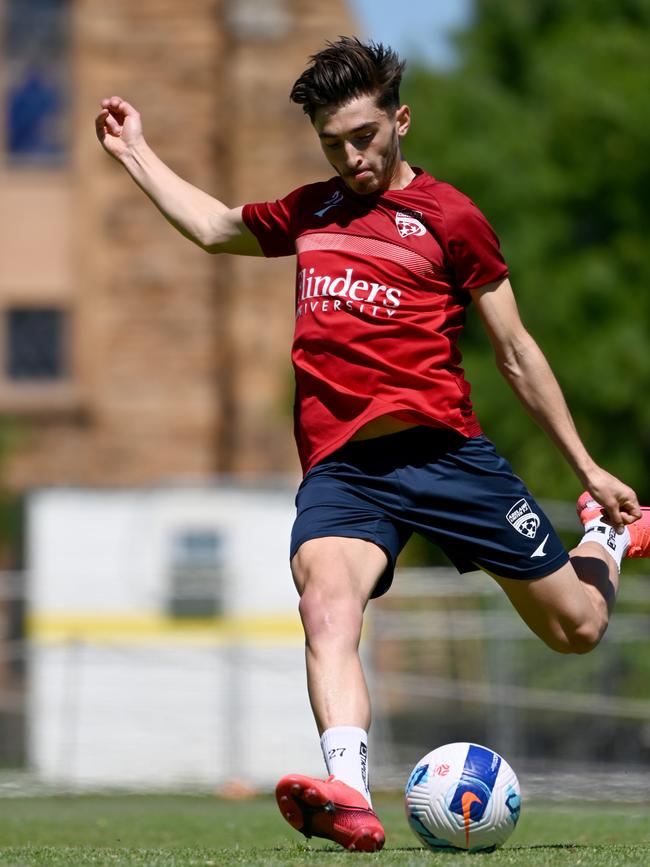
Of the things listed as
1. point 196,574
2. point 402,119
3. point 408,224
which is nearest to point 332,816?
point 408,224

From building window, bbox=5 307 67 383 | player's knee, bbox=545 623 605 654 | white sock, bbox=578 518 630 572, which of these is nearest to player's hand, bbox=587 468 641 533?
player's knee, bbox=545 623 605 654

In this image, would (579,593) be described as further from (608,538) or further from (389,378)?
(389,378)

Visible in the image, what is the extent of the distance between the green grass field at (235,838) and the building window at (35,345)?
49.0ft

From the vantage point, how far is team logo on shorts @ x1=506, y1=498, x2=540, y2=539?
557cm

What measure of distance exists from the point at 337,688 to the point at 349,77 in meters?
1.88

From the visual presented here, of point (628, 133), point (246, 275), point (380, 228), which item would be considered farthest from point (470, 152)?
point (380, 228)

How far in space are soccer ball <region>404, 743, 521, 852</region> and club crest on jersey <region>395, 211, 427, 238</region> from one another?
1653mm

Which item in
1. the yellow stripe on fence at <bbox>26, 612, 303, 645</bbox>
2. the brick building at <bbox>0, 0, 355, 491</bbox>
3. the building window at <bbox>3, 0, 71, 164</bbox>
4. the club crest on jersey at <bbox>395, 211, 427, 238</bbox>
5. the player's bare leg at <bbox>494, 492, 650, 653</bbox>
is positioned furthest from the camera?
the building window at <bbox>3, 0, 71, 164</bbox>

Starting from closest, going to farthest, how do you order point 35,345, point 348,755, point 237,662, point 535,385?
1. point 348,755
2. point 535,385
3. point 237,662
4. point 35,345

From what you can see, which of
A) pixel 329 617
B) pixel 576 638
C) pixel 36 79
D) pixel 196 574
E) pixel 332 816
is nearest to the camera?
pixel 332 816

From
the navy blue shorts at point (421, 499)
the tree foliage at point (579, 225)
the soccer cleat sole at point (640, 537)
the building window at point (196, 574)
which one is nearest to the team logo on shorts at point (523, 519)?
the navy blue shorts at point (421, 499)

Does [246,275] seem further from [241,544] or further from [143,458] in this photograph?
[241,544]

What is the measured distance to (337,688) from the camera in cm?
510

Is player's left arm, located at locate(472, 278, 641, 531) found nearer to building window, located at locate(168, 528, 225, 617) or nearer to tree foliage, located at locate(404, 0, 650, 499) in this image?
tree foliage, located at locate(404, 0, 650, 499)
